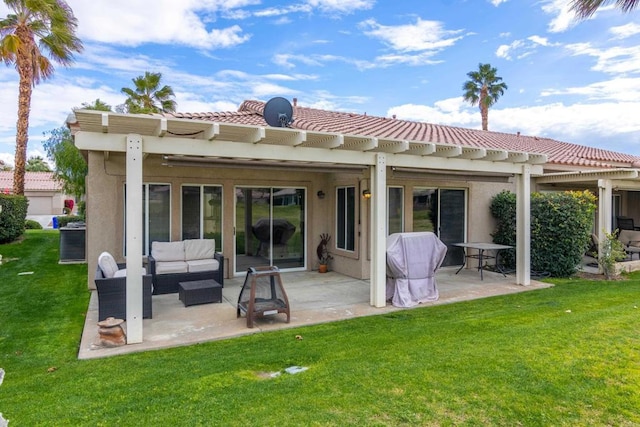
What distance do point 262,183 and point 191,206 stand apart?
6.23 ft

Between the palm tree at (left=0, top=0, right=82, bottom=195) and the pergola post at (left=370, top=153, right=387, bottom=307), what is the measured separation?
649 inches

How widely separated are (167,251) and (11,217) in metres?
11.4

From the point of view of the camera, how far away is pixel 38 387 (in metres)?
4.07

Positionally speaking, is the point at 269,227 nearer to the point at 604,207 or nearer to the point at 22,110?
the point at 604,207

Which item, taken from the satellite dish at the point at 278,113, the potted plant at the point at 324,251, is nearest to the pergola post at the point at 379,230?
the satellite dish at the point at 278,113

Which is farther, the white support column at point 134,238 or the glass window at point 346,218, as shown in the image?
the glass window at point 346,218

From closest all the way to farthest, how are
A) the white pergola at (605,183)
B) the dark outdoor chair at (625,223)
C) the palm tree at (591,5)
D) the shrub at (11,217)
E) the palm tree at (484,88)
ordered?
the palm tree at (591,5) < the white pergola at (605,183) < the dark outdoor chair at (625,223) < the shrub at (11,217) < the palm tree at (484,88)

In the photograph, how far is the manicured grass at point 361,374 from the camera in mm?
3438

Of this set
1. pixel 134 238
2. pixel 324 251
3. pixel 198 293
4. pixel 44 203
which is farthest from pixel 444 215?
pixel 44 203

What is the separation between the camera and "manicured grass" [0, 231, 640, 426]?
11.3 feet

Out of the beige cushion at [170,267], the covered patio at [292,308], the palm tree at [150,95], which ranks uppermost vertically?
the palm tree at [150,95]

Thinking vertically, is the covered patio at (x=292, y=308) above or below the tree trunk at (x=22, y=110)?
below

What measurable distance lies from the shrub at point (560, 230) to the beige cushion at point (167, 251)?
8.98m

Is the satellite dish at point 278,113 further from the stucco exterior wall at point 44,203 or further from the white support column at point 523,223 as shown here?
the stucco exterior wall at point 44,203
